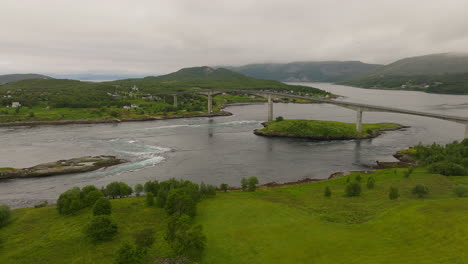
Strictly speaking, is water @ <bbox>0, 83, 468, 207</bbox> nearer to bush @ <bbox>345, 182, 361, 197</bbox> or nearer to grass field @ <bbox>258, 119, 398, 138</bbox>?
grass field @ <bbox>258, 119, 398, 138</bbox>

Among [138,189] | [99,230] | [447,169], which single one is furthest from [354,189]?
[138,189]

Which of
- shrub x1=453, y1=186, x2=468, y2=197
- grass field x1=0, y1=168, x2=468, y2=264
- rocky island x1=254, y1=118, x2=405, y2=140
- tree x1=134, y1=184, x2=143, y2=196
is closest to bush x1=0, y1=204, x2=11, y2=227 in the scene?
grass field x1=0, y1=168, x2=468, y2=264

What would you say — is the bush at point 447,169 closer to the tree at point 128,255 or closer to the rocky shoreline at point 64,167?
the tree at point 128,255

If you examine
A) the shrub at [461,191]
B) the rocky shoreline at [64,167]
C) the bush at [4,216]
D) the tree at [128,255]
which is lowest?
the rocky shoreline at [64,167]

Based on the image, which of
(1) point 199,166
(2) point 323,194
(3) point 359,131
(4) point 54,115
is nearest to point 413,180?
(2) point 323,194

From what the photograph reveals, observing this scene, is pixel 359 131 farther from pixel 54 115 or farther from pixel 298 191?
pixel 54 115

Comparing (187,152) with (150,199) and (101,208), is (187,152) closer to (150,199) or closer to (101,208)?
(150,199)

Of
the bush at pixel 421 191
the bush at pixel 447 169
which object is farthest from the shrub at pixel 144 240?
the bush at pixel 447 169
